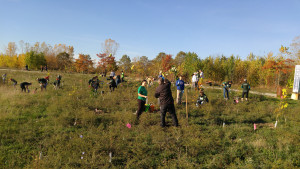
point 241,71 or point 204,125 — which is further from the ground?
point 241,71

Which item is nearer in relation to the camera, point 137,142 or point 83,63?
point 137,142

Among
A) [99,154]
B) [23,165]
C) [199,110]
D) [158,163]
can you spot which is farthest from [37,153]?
[199,110]

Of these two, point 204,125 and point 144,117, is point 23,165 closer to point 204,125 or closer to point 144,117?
point 144,117

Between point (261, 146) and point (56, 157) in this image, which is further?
point (261, 146)

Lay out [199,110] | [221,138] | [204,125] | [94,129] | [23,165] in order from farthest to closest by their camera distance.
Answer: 1. [199,110]
2. [204,125]
3. [94,129]
4. [221,138]
5. [23,165]

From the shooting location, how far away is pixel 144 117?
294 inches

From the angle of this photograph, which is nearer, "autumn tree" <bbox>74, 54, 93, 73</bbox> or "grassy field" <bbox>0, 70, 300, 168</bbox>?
"grassy field" <bbox>0, 70, 300, 168</bbox>

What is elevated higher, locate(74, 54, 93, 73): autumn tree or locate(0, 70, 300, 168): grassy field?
locate(74, 54, 93, 73): autumn tree

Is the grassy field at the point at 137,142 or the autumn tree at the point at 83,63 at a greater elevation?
the autumn tree at the point at 83,63

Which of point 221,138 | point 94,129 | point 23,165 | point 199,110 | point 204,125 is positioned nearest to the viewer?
point 23,165

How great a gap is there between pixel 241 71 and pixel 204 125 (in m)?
25.2

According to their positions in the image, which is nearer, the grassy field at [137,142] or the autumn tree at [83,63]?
the grassy field at [137,142]

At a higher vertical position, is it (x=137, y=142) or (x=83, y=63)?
(x=83, y=63)

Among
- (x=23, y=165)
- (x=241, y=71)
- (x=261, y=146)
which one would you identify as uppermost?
(x=241, y=71)
